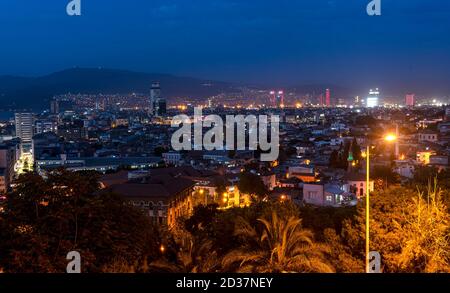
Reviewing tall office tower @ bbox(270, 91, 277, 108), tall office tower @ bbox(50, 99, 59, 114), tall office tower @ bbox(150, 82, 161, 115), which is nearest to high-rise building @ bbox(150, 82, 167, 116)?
tall office tower @ bbox(150, 82, 161, 115)

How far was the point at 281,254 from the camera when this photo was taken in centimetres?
481

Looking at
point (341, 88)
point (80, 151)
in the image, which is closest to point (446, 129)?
point (80, 151)

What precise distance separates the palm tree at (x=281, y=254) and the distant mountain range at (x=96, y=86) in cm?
10903

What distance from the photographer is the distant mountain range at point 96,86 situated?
360 feet

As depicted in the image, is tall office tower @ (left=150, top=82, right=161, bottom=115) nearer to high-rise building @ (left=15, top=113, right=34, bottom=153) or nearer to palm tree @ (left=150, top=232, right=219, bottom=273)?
high-rise building @ (left=15, top=113, right=34, bottom=153)

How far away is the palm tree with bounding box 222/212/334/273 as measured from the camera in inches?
185

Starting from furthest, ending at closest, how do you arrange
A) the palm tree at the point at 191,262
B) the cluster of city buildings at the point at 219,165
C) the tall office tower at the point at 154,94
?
the tall office tower at the point at 154,94
the cluster of city buildings at the point at 219,165
the palm tree at the point at 191,262

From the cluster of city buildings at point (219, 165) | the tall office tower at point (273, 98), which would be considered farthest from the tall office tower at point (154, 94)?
the cluster of city buildings at point (219, 165)

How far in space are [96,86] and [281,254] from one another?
128 meters

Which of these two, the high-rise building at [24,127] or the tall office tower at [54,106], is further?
the tall office tower at [54,106]

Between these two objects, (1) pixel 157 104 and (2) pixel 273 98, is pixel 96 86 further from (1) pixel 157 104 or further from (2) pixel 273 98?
(2) pixel 273 98

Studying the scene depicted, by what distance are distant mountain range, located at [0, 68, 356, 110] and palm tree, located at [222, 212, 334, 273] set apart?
Answer: 109 metres

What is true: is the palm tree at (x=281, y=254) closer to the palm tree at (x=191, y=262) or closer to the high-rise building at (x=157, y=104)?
the palm tree at (x=191, y=262)
